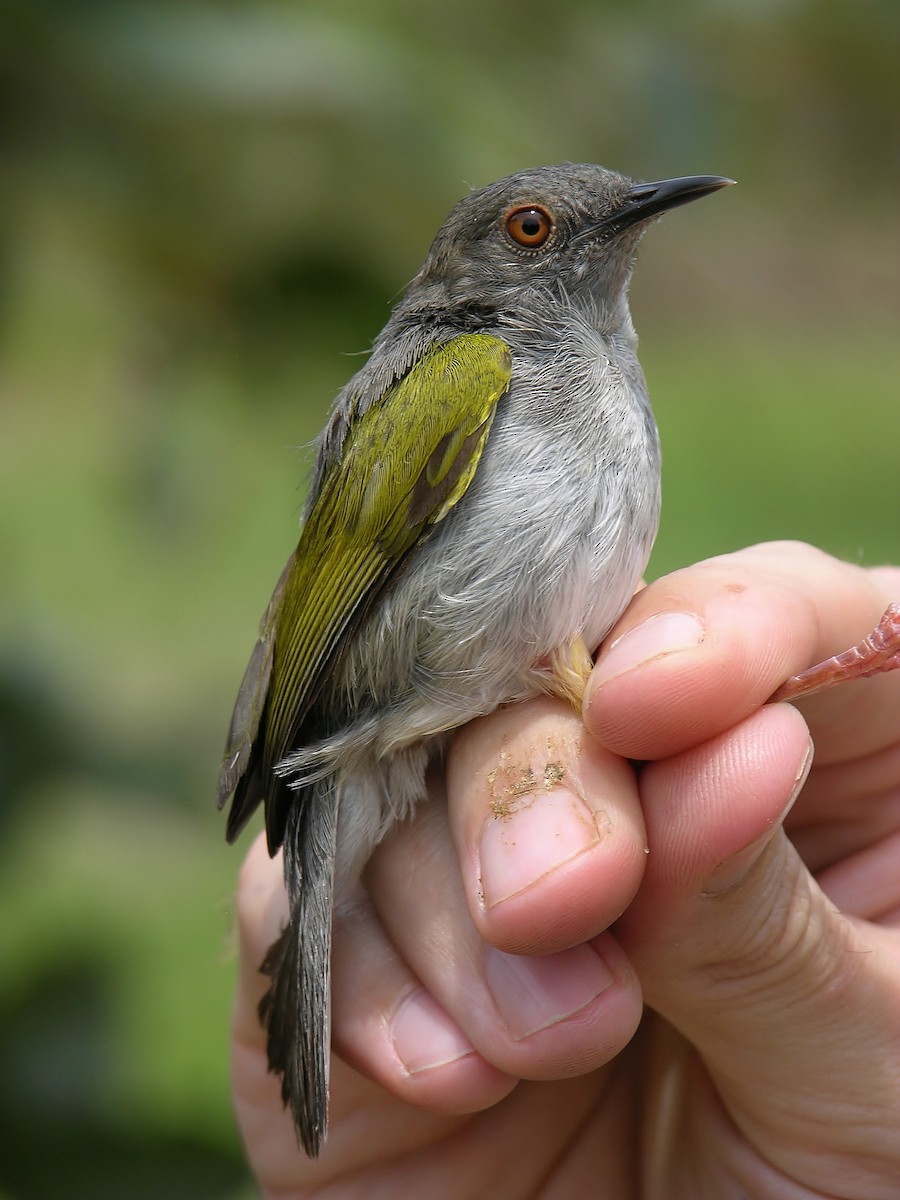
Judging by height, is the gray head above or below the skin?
above

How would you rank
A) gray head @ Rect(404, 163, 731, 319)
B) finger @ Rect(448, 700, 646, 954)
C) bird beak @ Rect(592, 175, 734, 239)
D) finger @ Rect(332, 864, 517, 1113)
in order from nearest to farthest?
finger @ Rect(448, 700, 646, 954), finger @ Rect(332, 864, 517, 1113), bird beak @ Rect(592, 175, 734, 239), gray head @ Rect(404, 163, 731, 319)

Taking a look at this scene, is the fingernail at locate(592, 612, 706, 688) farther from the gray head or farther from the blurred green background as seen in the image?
the gray head

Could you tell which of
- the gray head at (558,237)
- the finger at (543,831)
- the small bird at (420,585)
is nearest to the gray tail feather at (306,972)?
the small bird at (420,585)

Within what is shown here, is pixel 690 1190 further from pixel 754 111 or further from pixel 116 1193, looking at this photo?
pixel 754 111

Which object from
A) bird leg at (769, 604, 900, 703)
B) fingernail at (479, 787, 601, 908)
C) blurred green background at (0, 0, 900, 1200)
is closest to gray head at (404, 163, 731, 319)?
blurred green background at (0, 0, 900, 1200)

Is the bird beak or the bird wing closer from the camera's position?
the bird wing

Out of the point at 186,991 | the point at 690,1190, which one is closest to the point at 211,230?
the point at 690,1190

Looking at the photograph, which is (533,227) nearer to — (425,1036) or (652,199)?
(652,199)
